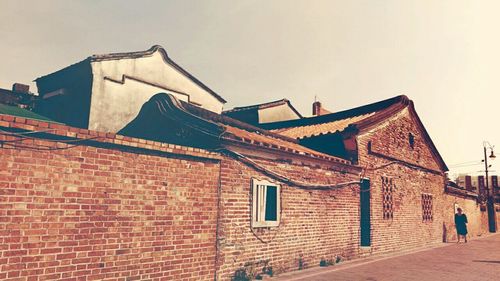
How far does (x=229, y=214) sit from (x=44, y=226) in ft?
11.7

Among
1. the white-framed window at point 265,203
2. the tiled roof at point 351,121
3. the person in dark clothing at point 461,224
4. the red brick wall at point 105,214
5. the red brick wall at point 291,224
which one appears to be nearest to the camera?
the red brick wall at point 105,214

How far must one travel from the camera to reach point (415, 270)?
9344 millimetres

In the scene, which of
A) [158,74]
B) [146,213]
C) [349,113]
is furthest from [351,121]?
[158,74]

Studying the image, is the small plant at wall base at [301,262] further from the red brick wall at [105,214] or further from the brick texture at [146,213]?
the red brick wall at [105,214]

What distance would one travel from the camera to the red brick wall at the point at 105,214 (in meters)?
4.61

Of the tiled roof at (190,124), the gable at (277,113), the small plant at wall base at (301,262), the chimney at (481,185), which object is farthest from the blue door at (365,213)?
the chimney at (481,185)

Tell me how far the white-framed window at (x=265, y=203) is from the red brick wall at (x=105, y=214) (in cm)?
122

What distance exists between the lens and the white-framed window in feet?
26.3

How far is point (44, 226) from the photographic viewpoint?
478cm

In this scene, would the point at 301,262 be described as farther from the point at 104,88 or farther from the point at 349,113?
the point at 104,88

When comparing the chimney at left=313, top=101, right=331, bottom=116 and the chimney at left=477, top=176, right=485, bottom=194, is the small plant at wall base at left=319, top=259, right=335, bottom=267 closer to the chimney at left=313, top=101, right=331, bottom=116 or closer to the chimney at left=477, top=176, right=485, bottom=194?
the chimney at left=313, top=101, right=331, bottom=116

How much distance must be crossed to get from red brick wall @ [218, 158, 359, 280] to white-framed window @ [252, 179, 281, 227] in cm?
15

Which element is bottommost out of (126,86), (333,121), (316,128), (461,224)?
(461,224)

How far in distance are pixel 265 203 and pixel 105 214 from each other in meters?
3.93
